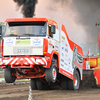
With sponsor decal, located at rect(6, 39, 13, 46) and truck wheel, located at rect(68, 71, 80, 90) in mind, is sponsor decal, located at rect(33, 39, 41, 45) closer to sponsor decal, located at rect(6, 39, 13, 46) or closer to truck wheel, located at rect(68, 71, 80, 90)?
sponsor decal, located at rect(6, 39, 13, 46)

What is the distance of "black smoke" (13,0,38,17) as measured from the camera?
55.4 feet

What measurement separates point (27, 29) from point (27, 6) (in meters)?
7.53

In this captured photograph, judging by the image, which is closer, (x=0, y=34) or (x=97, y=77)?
(x=0, y=34)

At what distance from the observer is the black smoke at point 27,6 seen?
16.9 metres

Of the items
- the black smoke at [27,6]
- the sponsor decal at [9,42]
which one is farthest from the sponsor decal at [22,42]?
the black smoke at [27,6]

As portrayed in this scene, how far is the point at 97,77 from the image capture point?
14055mm

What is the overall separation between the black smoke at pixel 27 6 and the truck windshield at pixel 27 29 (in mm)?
6275

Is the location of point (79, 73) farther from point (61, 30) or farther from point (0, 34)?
point (0, 34)

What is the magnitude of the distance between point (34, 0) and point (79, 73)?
24.2 feet

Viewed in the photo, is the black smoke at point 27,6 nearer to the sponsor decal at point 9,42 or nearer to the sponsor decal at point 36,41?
the sponsor decal at point 9,42

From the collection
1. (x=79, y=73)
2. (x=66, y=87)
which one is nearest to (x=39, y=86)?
(x=66, y=87)

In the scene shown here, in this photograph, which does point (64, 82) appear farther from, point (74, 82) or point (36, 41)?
point (36, 41)

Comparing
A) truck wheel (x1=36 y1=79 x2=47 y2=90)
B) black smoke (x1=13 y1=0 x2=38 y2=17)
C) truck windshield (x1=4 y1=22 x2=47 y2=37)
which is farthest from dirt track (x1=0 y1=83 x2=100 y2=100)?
black smoke (x1=13 y1=0 x2=38 y2=17)

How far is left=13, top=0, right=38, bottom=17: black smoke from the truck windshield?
6.27 metres
